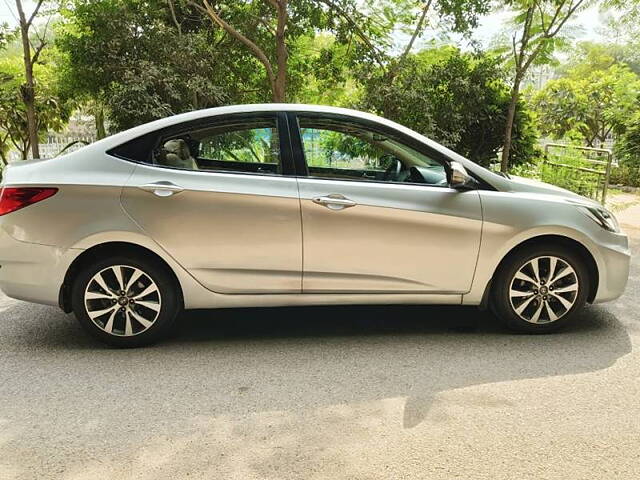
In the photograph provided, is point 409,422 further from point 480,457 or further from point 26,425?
point 26,425

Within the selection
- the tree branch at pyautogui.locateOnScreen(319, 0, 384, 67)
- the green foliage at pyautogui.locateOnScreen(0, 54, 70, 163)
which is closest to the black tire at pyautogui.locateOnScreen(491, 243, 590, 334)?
the tree branch at pyautogui.locateOnScreen(319, 0, 384, 67)

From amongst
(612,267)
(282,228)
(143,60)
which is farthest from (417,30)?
(282,228)

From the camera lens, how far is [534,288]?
4.15m

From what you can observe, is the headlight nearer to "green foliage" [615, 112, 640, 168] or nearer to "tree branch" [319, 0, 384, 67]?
"tree branch" [319, 0, 384, 67]

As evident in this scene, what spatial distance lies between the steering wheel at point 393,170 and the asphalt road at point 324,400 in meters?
1.13

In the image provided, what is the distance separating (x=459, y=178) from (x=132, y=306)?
2.35m

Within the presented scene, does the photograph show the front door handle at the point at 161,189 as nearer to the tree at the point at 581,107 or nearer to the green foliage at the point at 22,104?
the green foliage at the point at 22,104

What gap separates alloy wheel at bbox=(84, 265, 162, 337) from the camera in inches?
151

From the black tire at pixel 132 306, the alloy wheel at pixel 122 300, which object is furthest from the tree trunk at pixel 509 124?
the alloy wheel at pixel 122 300

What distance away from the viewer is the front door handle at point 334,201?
152 inches

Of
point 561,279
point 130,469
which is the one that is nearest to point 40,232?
point 130,469

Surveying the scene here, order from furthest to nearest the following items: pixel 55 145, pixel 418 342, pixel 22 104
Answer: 1. pixel 55 145
2. pixel 22 104
3. pixel 418 342

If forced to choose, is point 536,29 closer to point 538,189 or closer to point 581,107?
point 538,189

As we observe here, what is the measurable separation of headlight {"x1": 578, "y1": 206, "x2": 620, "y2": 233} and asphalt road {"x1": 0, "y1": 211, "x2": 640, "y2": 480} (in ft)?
2.56
